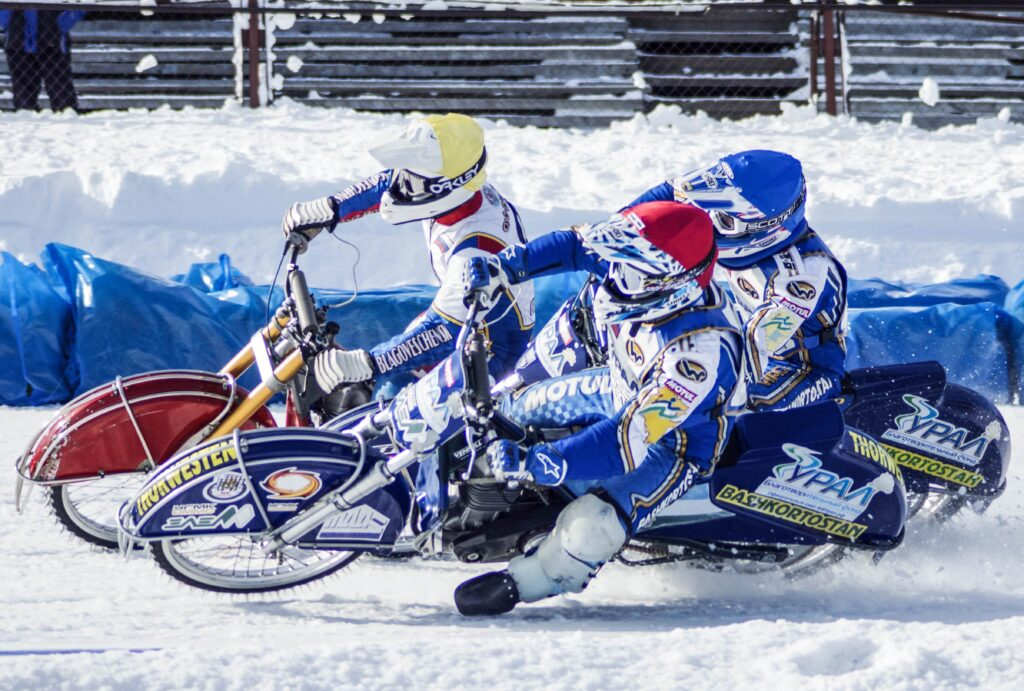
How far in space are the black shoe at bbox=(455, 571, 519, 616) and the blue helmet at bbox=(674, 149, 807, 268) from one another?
1.63m

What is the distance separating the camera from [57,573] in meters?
5.12

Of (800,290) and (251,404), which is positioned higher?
(800,290)

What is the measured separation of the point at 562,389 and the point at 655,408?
629 millimetres

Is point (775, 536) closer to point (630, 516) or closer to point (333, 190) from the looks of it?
point (630, 516)

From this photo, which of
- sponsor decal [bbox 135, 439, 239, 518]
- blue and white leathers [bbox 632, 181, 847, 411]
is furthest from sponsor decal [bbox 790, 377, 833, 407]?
sponsor decal [bbox 135, 439, 239, 518]

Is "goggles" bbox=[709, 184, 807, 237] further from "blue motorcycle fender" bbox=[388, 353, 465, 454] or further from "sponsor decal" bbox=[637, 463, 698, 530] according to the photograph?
"blue motorcycle fender" bbox=[388, 353, 465, 454]

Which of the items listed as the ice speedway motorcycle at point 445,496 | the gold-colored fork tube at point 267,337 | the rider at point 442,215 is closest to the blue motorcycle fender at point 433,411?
the ice speedway motorcycle at point 445,496

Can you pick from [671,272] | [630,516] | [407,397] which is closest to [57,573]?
[407,397]

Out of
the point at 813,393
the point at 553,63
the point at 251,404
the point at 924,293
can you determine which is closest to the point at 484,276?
the point at 251,404

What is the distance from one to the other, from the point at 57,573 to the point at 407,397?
148 cm

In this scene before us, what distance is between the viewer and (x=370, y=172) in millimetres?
11477

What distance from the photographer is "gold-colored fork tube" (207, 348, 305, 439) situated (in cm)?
507

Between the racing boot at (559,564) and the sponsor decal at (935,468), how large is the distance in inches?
61.2

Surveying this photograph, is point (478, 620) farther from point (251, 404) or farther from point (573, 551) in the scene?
point (251, 404)
